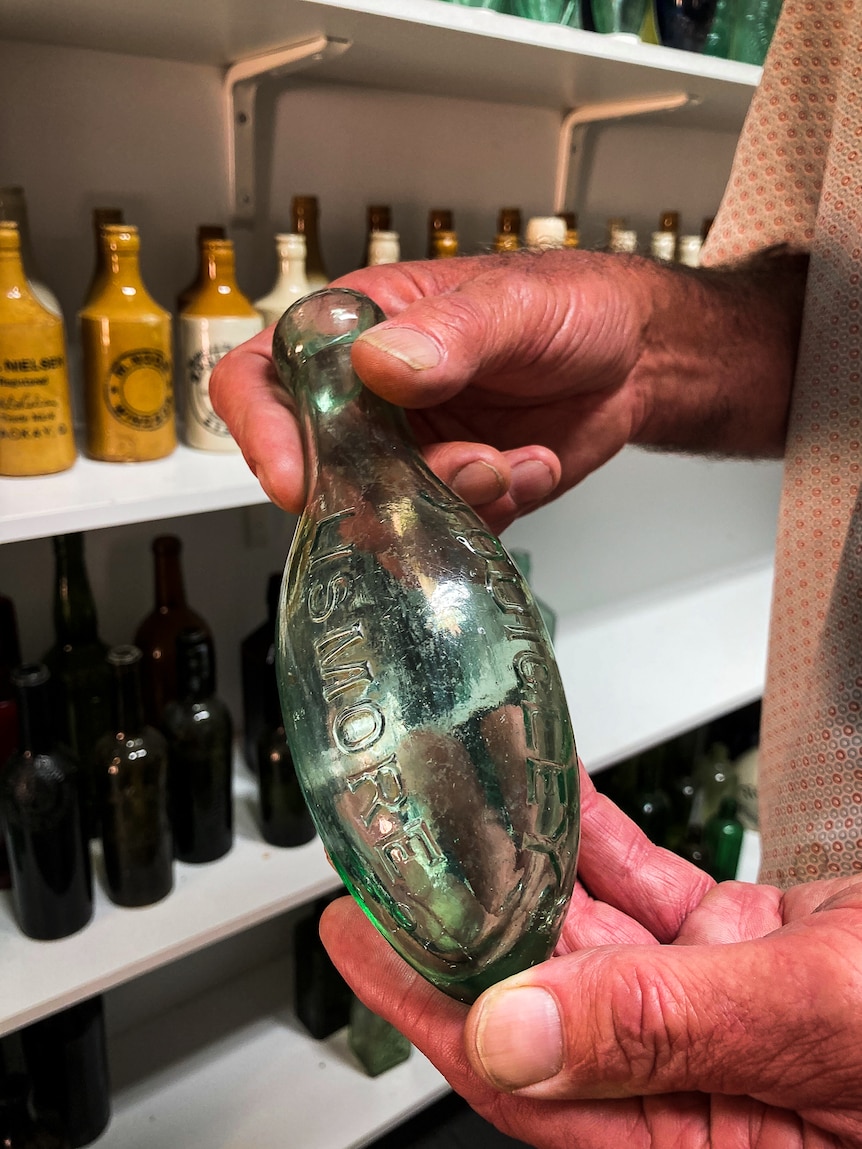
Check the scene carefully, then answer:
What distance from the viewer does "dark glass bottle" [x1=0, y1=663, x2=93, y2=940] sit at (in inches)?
29.7

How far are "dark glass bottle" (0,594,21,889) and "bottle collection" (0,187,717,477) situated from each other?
0.17m

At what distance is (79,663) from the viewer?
93cm

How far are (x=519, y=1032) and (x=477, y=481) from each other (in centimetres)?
29

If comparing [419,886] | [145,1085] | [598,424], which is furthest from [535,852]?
[145,1085]

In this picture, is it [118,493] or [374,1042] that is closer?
[118,493]

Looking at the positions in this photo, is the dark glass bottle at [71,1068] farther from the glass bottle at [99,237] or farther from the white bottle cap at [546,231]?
the white bottle cap at [546,231]

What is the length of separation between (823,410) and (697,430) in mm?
101

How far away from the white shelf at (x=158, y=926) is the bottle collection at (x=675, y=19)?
2.77ft

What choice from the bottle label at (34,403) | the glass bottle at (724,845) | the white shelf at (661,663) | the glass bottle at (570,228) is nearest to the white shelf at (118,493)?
the bottle label at (34,403)

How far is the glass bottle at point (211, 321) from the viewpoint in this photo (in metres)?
0.82

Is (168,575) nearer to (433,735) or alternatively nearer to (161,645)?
(161,645)

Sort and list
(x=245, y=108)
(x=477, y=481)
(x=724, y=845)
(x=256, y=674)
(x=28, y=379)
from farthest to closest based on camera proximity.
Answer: (x=724, y=845) → (x=256, y=674) → (x=245, y=108) → (x=28, y=379) → (x=477, y=481)

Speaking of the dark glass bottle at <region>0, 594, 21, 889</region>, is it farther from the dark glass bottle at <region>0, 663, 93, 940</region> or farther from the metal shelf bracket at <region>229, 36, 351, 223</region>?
the metal shelf bracket at <region>229, 36, 351, 223</region>

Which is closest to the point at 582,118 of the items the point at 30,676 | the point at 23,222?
the point at 23,222
